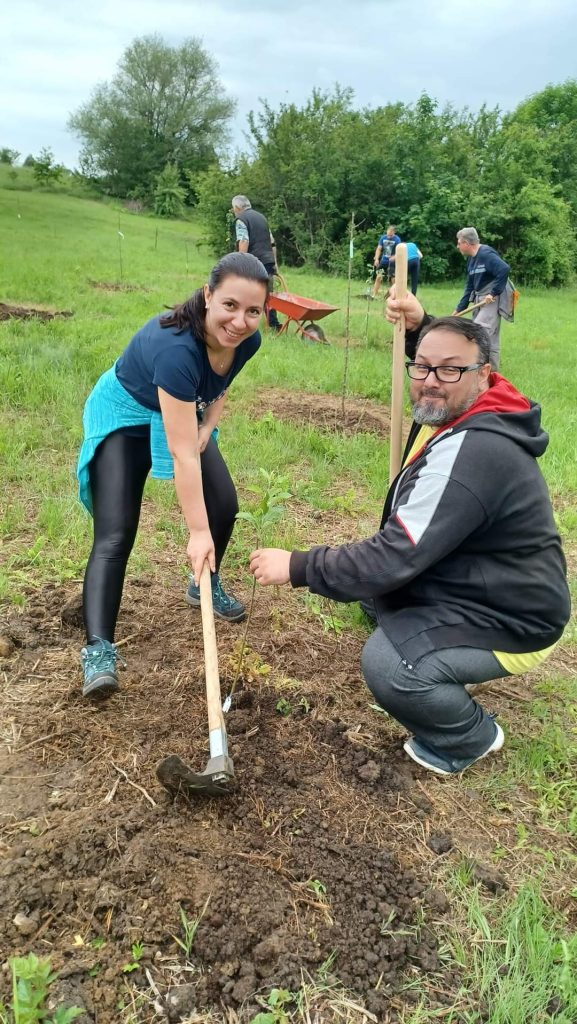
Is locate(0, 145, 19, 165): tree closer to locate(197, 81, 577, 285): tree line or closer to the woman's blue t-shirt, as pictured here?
locate(197, 81, 577, 285): tree line

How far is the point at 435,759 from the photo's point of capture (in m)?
2.45

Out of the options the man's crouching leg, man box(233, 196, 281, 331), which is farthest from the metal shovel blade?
man box(233, 196, 281, 331)

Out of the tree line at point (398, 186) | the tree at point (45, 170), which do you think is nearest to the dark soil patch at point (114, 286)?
the tree line at point (398, 186)

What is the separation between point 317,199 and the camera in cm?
2333

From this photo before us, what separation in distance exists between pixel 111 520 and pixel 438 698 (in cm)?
145

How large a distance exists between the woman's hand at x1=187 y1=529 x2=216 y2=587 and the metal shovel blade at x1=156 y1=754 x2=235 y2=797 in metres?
0.69

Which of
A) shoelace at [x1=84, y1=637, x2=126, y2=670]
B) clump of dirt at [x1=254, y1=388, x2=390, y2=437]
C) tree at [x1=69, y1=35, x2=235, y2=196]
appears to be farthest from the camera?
tree at [x1=69, y1=35, x2=235, y2=196]

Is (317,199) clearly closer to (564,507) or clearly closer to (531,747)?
(564,507)

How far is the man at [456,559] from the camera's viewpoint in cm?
212

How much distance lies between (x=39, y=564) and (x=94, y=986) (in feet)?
7.55

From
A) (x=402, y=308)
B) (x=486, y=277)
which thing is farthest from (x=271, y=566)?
(x=486, y=277)

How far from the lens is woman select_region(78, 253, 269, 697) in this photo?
235 cm

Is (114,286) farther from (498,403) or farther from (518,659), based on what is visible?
(518,659)

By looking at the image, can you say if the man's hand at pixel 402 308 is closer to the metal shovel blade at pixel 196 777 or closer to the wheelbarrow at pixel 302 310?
the metal shovel blade at pixel 196 777
